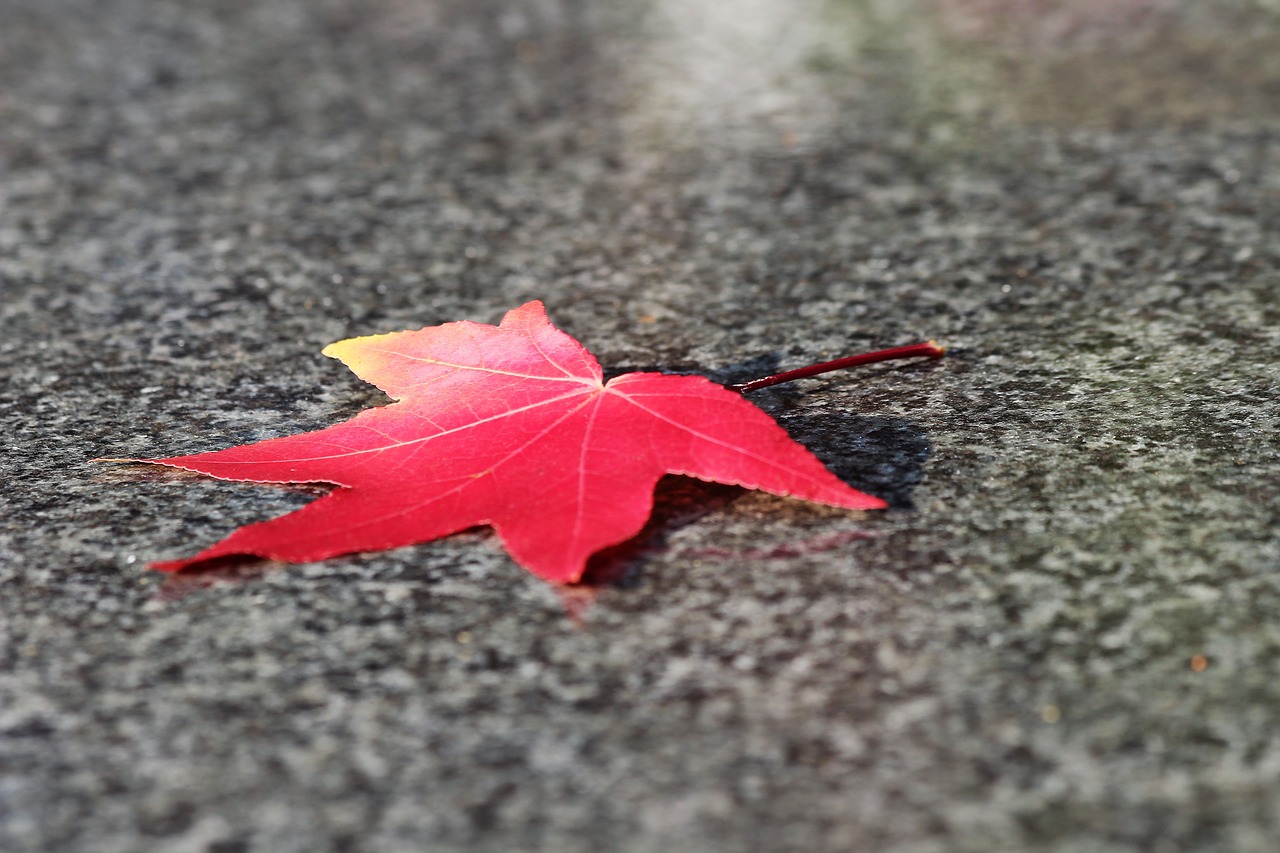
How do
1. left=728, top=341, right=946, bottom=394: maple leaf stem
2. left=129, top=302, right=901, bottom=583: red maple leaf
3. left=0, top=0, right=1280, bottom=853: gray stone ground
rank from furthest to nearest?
left=728, top=341, right=946, bottom=394: maple leaf stem < left=129, top=302, right=901, bottom=583: red maple leaf < left=0, top=0, right=1280, bottom=853: gray stone ground

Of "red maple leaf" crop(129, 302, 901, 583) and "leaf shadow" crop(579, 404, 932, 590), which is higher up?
"red maple leaf" crop(129, 302, 901, 583)

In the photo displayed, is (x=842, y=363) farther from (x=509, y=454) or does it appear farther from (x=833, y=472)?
(x=509, y=454)

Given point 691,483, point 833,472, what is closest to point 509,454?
point 691,483

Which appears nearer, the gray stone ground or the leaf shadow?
the gray stone ground

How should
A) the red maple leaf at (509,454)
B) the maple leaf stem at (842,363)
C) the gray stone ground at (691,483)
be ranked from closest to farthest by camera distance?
the gray stone ground at (691,483) < the red maple leaf at (509,454) < the maple leaf stem at (842,363)

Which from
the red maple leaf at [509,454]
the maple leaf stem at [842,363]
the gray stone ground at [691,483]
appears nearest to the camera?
the gray stone ground at [691,483]

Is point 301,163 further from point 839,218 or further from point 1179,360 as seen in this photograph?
point 1179,360

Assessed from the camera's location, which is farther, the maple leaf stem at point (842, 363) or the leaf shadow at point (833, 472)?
the maple leaf stem at point (842, 363)
